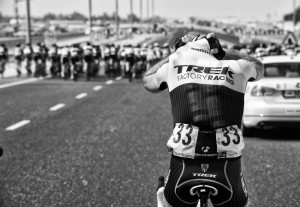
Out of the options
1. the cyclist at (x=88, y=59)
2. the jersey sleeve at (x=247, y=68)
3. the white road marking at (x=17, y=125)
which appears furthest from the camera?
the cyclist at (x=88, y=59)

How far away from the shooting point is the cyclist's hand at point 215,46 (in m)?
3.85

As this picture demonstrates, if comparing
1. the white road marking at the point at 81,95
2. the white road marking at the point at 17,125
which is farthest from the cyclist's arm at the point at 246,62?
the white road marking at the point at 81,95

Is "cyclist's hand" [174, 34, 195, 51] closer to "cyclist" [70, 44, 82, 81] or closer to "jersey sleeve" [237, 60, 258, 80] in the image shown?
"jersey sleeve" [237, 60, 258, 80]

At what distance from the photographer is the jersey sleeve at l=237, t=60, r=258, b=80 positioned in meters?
3.79

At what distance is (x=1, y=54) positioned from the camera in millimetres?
27047

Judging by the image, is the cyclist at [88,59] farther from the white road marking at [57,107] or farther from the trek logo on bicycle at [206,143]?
the trek logo on bicycle at [206,143]

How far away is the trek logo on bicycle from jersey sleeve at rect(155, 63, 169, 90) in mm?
398

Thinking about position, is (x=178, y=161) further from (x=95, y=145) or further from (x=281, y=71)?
(x=281, y=71)

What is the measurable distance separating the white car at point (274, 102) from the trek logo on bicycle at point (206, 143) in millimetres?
6501

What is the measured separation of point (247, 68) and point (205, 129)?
1.73 ft

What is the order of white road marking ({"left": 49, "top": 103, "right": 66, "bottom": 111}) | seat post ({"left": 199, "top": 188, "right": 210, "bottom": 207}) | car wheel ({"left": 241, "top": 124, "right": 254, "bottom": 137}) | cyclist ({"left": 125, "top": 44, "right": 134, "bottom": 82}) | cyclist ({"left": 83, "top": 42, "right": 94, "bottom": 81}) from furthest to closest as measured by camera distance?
cyclist ({"left": 125, "top": 44, "right": 134, "bottom": 82})
cyclist ({"left": 83, "top": 42, "right": 94, "bottom": 81})
white road marking ({"left": 49, "top": 103, "right": 66, "bottom": 111})
car wheel ({"left": 241, "top": 124, "right": 254, "bottom": 137})
seat post ({"left": 199, "top": 188, "right": 210, "bottom": 207})

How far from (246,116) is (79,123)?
12.7 feet

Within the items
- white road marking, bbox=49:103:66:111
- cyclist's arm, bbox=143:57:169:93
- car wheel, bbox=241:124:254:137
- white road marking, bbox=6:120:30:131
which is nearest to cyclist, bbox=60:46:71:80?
white road marking, bbox=49:103:66:111

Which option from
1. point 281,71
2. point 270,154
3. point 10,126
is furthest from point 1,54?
point 270,154
